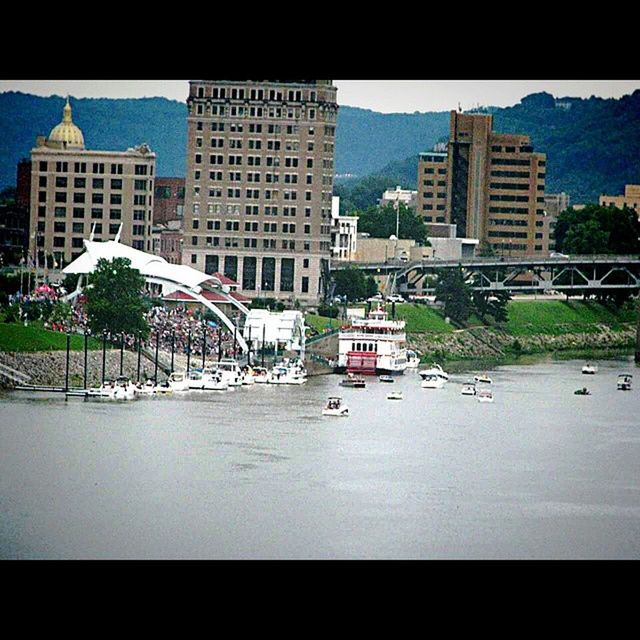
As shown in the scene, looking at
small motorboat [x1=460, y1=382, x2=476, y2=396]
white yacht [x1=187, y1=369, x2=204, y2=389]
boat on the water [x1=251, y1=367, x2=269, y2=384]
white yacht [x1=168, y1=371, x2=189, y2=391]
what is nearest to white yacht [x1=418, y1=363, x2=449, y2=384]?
small motorboat [x1=460, y1=382, x2=476, y2=396]

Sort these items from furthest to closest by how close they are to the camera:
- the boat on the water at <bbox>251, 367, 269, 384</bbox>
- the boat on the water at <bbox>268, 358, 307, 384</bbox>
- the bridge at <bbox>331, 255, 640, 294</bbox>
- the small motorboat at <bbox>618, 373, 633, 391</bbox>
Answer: the bridge at <bbox>331, 255, 640, 294</bbox>
the boat on the water at <bbox>268, 358, 307, 384</bbox>
the boat on the water at <bbox>251, 367, 269, 384</bbox>
the small motorboat at <bbox>618, 373, 633, 391</bbox>

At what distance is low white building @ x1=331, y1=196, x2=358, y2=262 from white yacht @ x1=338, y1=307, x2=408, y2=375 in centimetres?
492

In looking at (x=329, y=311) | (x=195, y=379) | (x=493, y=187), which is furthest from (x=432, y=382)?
(x=493, y=187)

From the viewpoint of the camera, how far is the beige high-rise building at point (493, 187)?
2653 cm

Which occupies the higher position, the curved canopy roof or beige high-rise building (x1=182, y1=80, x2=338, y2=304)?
beige high-rise building (x1=182, y1=80, x2=338, y2=304)

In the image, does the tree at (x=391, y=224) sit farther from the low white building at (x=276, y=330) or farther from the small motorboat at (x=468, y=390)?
the small motorboat at (x=468, y=390)

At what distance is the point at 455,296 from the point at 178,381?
6376 mm

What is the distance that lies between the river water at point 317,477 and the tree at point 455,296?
5.62m

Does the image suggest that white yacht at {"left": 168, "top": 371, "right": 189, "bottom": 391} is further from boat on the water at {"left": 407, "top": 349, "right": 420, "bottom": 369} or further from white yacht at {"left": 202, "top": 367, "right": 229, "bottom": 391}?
boat on the water at {"left": 407, "top": 349, "right": 420, "bottom": 369}

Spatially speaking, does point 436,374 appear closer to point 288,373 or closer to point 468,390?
point 288,373

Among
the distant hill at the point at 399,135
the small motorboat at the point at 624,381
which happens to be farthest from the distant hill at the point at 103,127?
the small motorboat at the point at 624,381

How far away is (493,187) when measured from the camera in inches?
1065

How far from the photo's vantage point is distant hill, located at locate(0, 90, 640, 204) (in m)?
23.5
